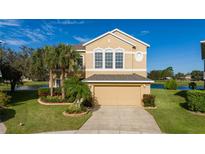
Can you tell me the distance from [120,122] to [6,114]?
328 inches

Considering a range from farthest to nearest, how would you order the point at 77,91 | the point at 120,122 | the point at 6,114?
1. the point at 77,91
2. the point at 6,114
3. the point at 120,122

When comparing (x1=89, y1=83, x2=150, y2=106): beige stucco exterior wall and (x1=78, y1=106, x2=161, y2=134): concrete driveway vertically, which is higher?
(x1=89, y1=83, x2=150, y2=106): beige stucco exterior wall

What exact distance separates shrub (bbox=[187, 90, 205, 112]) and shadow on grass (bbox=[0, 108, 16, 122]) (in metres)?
13.6

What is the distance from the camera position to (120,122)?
12.3m

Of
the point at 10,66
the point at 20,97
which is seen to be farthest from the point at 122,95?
the point at 10,66

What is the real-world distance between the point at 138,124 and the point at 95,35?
1172 centimetres

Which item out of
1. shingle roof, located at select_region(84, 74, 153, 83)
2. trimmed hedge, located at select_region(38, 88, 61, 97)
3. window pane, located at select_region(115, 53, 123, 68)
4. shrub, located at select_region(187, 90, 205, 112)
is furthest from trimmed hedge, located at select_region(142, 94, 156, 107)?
trimmed hedge, located at select_region(38, 88, 61, 97)

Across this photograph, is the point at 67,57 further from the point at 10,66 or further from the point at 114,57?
the point at 10,66

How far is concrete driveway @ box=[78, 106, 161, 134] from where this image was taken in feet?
35.3

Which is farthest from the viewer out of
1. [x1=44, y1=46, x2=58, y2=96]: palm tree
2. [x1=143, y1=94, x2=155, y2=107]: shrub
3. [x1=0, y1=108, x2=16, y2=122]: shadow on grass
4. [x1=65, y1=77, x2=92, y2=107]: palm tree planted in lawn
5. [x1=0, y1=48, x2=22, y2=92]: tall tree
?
[x1=0, y1=48, x2=22, y2=92]: tall tree

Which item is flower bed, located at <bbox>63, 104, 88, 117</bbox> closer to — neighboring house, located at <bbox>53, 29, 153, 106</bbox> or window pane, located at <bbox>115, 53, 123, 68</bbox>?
neighboring house, located at <bbox>53, 29, 153, 106</bbox>
